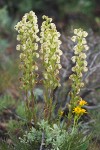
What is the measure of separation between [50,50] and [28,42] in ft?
Result: 0.54

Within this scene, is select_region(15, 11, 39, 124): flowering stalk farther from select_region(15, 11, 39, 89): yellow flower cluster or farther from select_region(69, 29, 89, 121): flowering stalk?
select_region(69, 29, 89, 121): flowering stalk

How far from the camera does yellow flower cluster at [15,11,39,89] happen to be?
3.11m

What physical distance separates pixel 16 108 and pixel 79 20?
4025 mm

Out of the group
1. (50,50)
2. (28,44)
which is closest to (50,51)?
(50,50)

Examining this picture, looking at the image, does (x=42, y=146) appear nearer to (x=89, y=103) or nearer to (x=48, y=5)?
(x=89, y=103)

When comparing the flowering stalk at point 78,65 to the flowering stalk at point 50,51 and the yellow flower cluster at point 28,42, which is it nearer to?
the flowering stalk at point 50,51

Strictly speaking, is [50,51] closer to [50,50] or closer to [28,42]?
[50,50]

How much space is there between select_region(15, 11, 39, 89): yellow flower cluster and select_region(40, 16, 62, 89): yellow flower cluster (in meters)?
0.06

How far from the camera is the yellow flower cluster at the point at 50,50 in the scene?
10.1 feet

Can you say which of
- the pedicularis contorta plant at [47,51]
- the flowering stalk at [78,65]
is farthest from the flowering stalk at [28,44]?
the flowering stalk at [78,65]

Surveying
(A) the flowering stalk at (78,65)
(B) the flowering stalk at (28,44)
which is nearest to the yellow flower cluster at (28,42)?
(B) the flowering stalk at (28,44)

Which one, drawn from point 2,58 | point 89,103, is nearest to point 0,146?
point 89,103

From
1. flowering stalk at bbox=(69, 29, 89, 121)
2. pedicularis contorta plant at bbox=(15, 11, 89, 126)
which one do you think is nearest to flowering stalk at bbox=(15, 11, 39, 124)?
pedicularis contorta plant at bbox=(15, 11, 89, 126)

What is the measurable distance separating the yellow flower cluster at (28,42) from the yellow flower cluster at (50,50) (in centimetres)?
6
